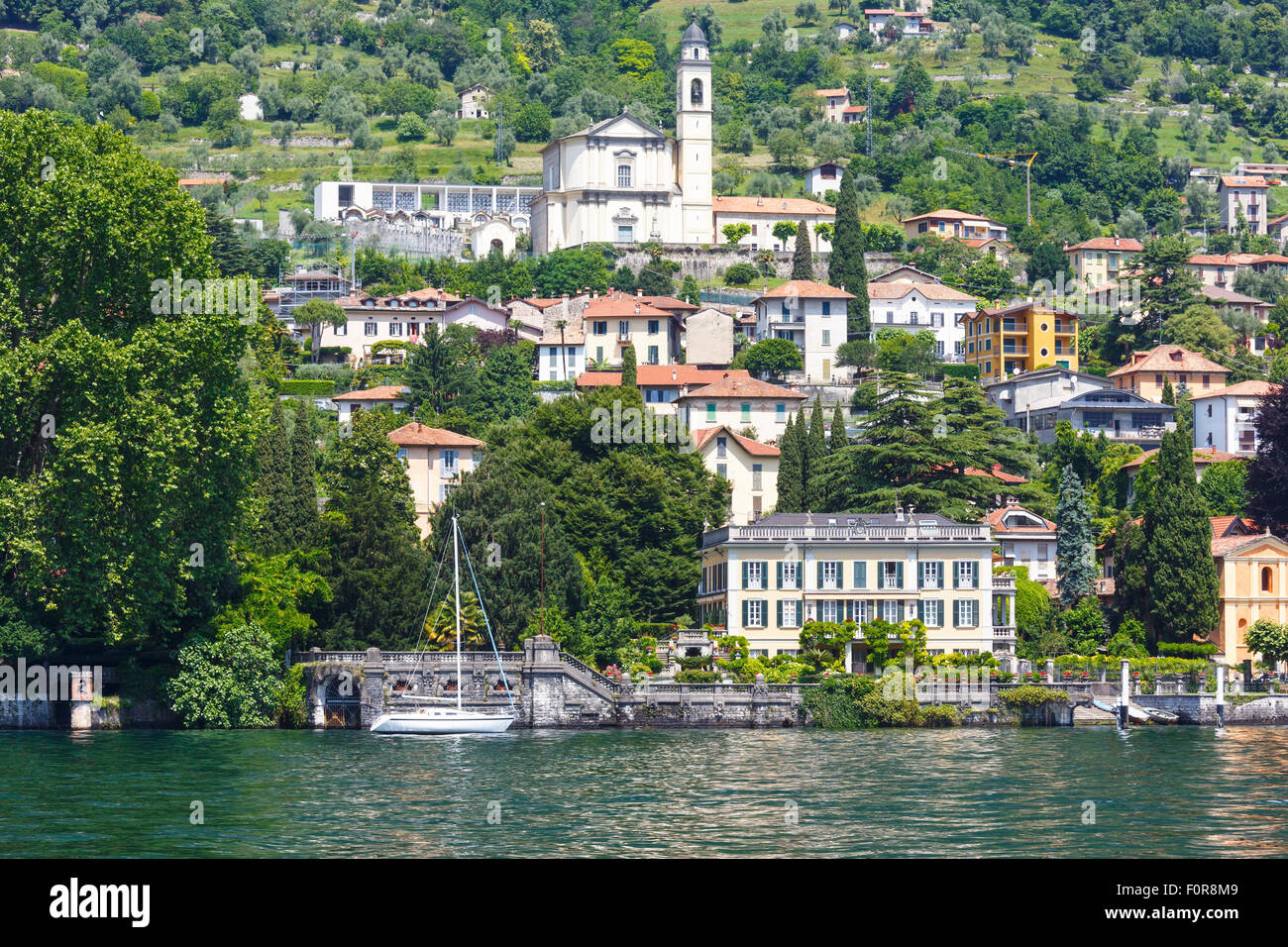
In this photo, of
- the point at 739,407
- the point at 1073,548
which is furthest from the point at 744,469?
the point at 1073,548

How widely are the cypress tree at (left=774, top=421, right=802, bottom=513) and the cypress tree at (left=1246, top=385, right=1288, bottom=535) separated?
61.5 feet

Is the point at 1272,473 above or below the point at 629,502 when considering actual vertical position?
above

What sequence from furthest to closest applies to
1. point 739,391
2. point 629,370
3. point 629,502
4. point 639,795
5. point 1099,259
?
point 1099,259 < point 739,391 < point 629,370 < point 629,502 < point 639,795

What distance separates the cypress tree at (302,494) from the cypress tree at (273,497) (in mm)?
279

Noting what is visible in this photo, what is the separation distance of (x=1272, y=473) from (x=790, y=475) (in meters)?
19.5

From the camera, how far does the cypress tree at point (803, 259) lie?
110000mm

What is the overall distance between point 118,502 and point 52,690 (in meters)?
8.25

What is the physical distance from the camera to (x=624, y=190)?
408 feet

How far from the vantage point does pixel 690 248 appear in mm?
121062

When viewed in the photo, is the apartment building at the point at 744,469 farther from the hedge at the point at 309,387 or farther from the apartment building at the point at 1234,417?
the apartment building at the point at 1234,417

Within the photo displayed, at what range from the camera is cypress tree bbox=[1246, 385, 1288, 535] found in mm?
69250

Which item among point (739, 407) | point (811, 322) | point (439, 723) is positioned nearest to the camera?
point (439, 723)

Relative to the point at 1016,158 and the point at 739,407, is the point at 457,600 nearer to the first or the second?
the point at 739,407

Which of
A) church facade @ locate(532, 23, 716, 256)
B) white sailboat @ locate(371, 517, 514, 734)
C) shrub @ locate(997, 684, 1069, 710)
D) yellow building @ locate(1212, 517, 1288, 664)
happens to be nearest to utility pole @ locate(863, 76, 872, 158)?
church facade @ locate(532, 23, 716, 256)
